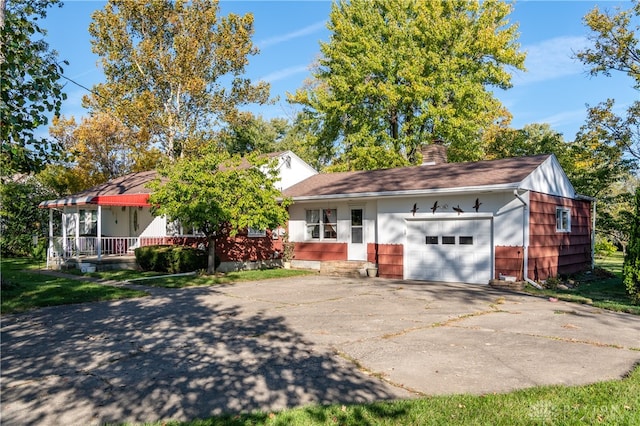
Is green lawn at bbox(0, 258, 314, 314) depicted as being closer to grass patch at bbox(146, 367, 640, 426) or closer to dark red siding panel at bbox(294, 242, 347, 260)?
dark red siding panel at bbox(294, 242, 347, 260)

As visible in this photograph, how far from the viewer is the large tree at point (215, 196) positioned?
47.9 feet

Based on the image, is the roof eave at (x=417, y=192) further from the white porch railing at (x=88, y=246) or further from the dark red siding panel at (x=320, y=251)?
the white porch railing at (x=88, y=246)

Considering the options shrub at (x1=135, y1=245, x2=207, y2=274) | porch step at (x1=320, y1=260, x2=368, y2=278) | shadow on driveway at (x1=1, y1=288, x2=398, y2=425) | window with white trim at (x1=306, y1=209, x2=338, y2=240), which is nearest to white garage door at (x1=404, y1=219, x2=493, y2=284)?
porch step at (x1=320, y1=260, x2=368, y2=278)

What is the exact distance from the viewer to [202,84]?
2692 cm

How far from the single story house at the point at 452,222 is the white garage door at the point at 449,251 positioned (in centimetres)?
3

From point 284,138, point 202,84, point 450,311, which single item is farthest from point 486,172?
point 284,138

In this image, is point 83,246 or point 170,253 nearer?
point 170,253

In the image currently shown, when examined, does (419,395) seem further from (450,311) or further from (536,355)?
(450,311)

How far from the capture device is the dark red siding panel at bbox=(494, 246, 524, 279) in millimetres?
13086

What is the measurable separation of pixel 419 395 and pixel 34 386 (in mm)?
4126

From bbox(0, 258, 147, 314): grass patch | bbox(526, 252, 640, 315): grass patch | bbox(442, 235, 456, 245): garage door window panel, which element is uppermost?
bbox(442, 235, 456, 245): garage door window panel

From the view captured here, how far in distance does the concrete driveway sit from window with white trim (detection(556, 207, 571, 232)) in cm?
626

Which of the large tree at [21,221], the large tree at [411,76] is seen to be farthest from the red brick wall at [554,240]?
the large tree at [21,221]

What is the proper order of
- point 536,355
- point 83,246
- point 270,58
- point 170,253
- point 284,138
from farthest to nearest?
point 284,138 → point 270,58 → point 83,246 → point 170,253 → point 536,355
